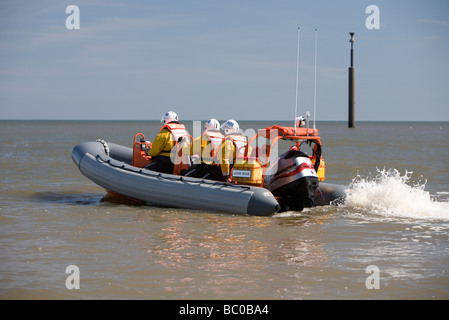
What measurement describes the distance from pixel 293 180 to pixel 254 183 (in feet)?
1.91

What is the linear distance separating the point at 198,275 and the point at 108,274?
823mm

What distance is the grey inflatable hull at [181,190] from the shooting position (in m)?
8.47

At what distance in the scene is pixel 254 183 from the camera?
8.79m

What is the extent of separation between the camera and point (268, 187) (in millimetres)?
9047

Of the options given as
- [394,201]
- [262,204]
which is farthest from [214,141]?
[394,201]

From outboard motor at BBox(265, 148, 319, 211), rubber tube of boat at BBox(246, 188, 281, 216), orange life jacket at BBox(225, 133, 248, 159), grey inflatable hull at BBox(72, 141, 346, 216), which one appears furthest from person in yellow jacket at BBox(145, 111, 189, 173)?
rubber tube of boat at BBox(246, 188, 281, 216)

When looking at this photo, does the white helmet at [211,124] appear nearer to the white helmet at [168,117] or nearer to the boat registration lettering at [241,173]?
the boat registration lettering at [241,173]

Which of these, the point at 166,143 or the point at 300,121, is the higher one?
the point at 300,121

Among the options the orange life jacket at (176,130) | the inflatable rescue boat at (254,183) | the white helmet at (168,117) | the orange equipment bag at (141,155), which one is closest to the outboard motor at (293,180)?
the inflatable rescue boat at (254,183)

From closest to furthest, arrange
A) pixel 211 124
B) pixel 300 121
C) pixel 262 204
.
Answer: pixel 262 204
pixel 211 124
pixel 300 121

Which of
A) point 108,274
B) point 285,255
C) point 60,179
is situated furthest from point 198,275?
point 60,179

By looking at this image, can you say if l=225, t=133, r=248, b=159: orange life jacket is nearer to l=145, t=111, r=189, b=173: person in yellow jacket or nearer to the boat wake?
l=145, t=111, r=189, b=173: person in yellow jacket

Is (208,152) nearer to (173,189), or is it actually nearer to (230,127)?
(230,127)
